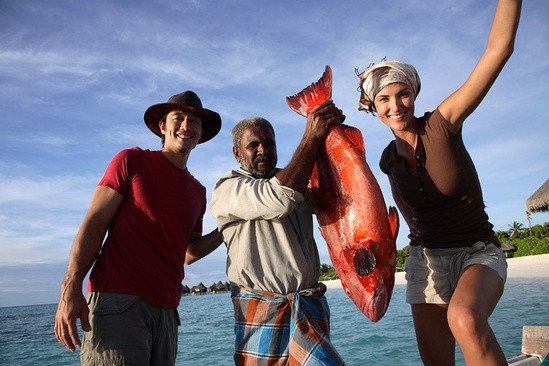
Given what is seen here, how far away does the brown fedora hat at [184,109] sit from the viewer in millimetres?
3740

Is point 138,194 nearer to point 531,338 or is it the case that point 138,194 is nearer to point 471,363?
point 471,363

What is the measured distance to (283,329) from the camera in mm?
2799

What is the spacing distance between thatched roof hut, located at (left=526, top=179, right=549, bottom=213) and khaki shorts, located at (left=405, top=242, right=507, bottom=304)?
793 inches

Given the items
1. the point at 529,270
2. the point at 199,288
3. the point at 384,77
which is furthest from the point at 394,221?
the point at 199,288

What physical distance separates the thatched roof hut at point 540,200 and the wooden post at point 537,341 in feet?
57.5

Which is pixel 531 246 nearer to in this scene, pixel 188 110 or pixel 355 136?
pixel 355 136

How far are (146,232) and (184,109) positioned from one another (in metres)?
1.14

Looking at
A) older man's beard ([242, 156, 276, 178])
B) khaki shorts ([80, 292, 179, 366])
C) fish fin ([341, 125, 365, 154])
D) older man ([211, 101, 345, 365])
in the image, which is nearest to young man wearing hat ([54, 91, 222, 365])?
khaki shorts ([80, 292, 179, 366])

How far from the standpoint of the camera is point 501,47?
2.46m

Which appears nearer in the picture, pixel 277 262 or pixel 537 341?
pixel 277 262

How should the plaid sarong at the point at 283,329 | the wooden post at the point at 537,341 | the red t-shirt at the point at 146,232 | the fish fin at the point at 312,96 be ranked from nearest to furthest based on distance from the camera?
the plaid sarong at the point at 283,329
the red t-shirt at the point at 146,232
the fish fin at the point at 312,96
the wooden post at the point at 537,341

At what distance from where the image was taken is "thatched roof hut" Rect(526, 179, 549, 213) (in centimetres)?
2009

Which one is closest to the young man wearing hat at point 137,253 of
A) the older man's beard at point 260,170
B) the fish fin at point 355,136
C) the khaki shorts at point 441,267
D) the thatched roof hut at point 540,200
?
the older man's beard at point 260,170

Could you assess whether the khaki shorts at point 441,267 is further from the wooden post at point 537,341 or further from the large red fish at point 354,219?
the wooden post at point 537,341
